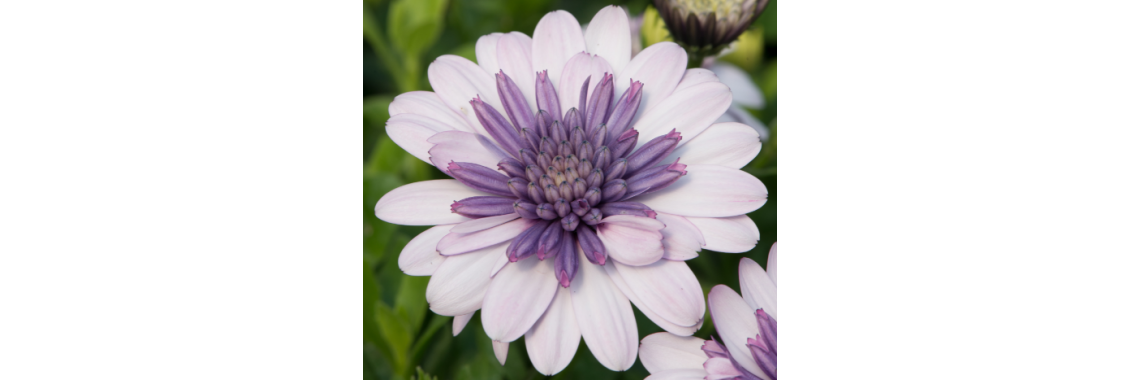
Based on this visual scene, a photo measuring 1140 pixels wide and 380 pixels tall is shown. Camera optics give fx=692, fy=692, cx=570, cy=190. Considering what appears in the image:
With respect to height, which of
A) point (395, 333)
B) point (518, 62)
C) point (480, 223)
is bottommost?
point (395, 333)

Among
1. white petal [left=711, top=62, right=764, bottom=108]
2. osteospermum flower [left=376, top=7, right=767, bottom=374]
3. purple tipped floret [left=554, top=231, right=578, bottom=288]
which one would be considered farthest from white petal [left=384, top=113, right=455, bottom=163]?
white petal [left=711, top=62, right=764, bottom=108]

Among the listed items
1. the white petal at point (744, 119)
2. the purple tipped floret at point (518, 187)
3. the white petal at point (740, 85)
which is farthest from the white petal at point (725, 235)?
the white petal at point (740, 85)

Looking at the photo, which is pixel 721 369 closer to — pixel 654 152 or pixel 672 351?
pixel 672 351

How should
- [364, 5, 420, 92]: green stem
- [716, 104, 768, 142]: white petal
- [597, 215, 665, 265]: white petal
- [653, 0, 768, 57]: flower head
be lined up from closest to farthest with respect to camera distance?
[597, 215, 665, 265]: white petal → [653, 0, 768, 57]: flower head → [716, 104, 768, 142]: white petal → [364, 5, 420, 92]: green stem

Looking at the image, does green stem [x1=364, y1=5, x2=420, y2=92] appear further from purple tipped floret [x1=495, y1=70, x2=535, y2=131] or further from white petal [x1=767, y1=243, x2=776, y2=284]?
white petal [x1=767, y1=243, x2=776, y2=284]

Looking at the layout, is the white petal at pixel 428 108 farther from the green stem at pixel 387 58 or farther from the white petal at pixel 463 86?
the green stem at pixel 387 58

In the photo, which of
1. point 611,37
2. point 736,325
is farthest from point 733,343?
point 611,37
